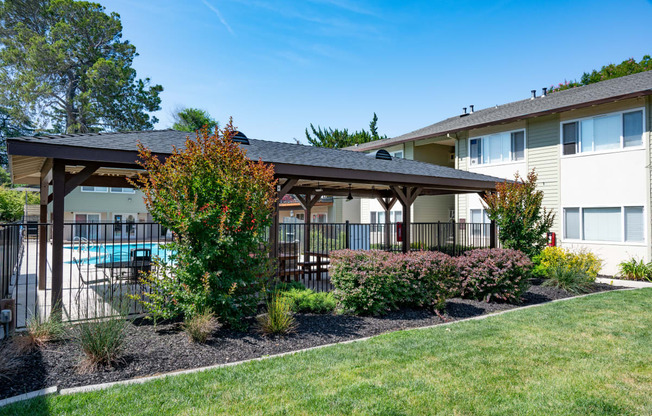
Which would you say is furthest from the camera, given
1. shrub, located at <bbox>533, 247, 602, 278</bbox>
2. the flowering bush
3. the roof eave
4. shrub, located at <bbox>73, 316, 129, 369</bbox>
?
the roof eave

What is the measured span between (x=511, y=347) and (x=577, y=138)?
11522 mm

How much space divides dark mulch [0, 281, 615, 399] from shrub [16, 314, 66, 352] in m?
0.17

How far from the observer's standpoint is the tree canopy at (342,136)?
34.7 metres

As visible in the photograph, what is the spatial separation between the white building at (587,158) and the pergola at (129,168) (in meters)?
3.68

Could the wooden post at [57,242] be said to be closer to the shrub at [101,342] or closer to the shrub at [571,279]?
the shrub at [101,342]

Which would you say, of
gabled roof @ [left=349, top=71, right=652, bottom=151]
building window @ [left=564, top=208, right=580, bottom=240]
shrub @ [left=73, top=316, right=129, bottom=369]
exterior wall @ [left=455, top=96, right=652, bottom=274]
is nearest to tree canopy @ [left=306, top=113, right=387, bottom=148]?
gabled roof @ [left=349, top=71, right=652, bottom=151]

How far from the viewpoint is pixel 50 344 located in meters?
5.27

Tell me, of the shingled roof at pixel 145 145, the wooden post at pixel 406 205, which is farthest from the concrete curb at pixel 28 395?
the wooden post at pixel 406 205

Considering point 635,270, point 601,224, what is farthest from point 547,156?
point 635,270

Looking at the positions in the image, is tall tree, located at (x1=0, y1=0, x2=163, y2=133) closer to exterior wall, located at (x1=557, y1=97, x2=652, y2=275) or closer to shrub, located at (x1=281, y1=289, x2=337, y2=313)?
shrub, located at (x1=281, y1=289, x2=337, y2=313)

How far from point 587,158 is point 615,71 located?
15.5m

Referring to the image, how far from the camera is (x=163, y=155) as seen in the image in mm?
7047

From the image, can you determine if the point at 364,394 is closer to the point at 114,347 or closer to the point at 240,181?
the point at 114,347

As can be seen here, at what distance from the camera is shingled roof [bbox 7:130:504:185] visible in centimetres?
594
